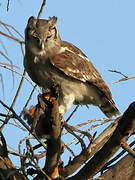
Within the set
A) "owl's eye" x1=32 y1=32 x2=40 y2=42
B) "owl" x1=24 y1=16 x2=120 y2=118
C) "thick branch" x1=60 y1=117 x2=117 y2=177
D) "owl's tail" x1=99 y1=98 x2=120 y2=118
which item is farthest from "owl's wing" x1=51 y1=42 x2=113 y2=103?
"thick branch" x1=60 y1=117 x2=117 y2=177

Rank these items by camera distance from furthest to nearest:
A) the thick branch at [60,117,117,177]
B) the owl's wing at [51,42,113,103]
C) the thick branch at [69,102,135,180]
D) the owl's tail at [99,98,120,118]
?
1. the owl's tail at [99,98,120,118]
2. the owl's wing at [51,42,113,103]
3. the thick branch at [60,117,117,177]
4. the thick branch at [69,102,135,180]

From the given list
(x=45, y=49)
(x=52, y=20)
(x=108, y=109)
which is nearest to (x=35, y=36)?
(x=45, y=49)

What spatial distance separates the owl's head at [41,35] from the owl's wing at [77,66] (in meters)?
0.20

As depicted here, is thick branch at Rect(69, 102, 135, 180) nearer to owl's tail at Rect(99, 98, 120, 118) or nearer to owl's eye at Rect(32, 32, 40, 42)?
owl's eye at Rect(32, 32, 40, 42)

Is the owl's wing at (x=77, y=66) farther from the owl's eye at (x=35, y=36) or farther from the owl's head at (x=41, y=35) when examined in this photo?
the owl's eye at (x=35, y=36)

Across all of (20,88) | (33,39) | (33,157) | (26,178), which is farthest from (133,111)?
(33,39)

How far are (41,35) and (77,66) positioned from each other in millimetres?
769

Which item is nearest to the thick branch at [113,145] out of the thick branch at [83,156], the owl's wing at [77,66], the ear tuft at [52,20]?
the thick branch at [83,156]

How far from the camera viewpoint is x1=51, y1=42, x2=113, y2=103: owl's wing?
4.55 m

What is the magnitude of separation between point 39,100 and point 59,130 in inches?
12.1

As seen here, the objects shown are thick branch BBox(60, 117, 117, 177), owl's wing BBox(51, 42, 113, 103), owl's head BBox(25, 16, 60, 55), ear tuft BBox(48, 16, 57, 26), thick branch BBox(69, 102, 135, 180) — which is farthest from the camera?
ear tuft BBox(48, 16, 57, 26)

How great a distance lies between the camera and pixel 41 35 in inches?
175

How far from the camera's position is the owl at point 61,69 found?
450 centimetres

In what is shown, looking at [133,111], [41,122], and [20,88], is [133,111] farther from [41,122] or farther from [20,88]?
[20,88]
